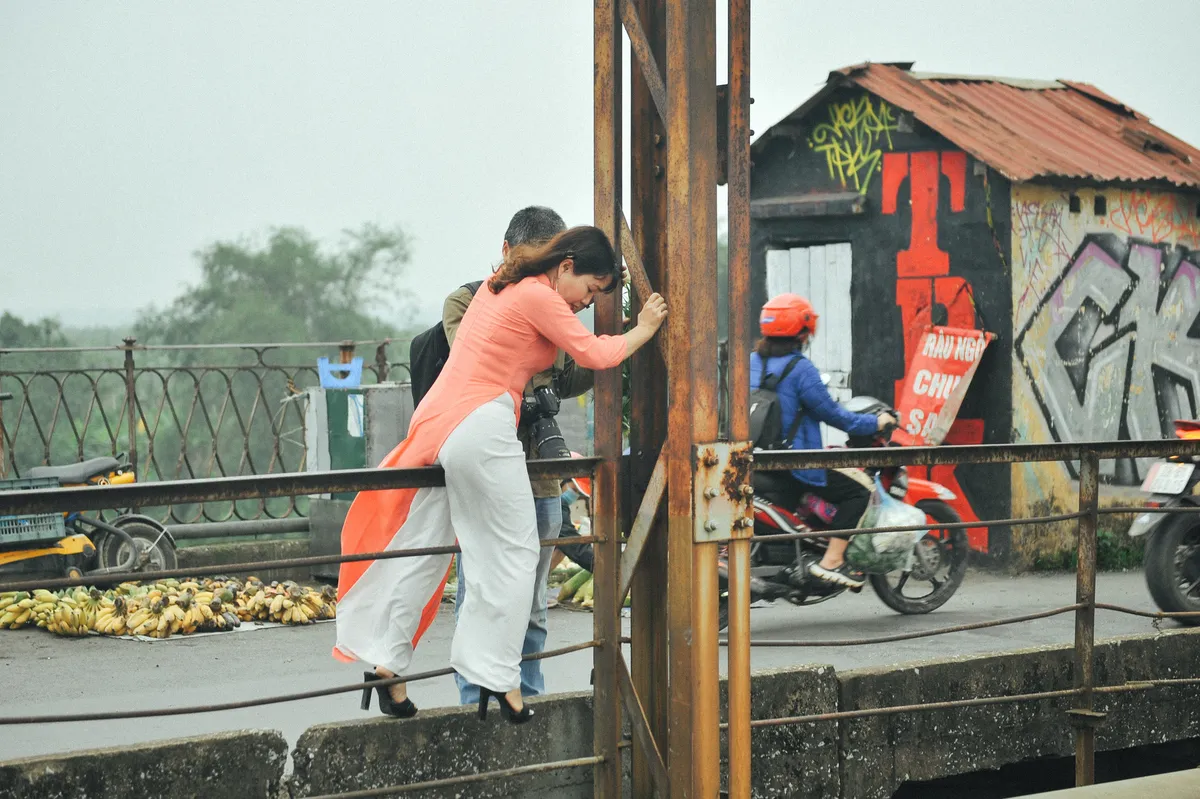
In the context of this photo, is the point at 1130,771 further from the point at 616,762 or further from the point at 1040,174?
the point at 1040,174

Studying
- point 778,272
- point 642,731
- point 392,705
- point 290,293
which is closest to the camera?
point 642,731

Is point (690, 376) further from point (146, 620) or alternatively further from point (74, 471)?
point (74, 471)

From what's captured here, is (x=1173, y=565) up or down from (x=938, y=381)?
down

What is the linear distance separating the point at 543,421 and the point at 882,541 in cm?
318

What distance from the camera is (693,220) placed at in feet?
12.0

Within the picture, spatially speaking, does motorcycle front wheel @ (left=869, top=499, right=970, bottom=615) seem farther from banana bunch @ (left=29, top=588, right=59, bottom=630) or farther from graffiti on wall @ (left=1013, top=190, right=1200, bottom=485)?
banana bunch @ (left=29, top=588, right=59, bottom=630)

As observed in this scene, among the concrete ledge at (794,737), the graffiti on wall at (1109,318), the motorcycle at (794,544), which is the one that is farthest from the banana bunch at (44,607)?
the graffiti on wall at (1109,318)

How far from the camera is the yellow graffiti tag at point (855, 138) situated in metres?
10.9

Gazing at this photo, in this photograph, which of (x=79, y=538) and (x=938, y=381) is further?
(x=938, y=381)

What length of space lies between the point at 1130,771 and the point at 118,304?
127 feet

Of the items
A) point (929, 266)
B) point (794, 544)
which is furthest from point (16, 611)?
point (929, 266)

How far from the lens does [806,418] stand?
7559mm

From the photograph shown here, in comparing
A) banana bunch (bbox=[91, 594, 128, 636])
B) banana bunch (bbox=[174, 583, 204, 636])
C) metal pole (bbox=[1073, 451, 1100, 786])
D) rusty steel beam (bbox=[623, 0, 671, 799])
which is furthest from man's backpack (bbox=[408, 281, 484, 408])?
banana bunch (bbox=[91, 594, 128, 636])

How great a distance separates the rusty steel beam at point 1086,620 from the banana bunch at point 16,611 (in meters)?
6.41
